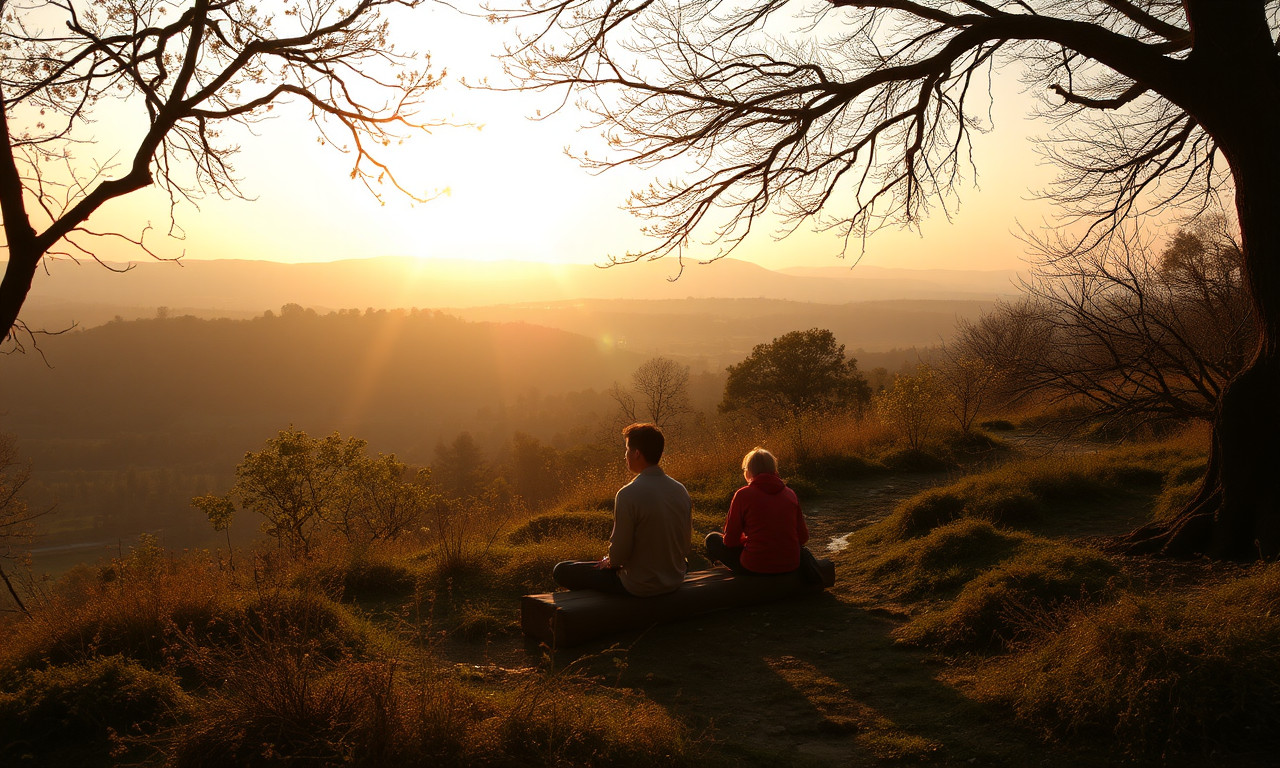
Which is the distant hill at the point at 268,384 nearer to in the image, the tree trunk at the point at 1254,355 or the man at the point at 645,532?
the man at the point at 645,532

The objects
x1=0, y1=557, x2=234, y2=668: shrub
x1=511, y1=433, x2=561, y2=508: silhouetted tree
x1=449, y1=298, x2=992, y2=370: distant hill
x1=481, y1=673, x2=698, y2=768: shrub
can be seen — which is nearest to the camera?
x1=481, y1=673, x2=698, y2=768: shrub

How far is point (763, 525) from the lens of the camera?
228 inches

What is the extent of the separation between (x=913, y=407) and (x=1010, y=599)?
26.6 ft

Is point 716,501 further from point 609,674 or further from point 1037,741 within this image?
point 1037,741

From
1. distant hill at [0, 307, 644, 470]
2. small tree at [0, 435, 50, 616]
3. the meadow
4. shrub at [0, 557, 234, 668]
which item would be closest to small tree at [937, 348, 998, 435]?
the meadow

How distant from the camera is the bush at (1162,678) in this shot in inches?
121

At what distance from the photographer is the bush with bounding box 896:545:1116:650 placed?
4.55m

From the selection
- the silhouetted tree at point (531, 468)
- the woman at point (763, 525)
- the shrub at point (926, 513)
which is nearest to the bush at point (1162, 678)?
the woman at point (763, 525)

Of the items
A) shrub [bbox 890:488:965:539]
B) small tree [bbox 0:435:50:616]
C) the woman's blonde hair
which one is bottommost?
small tree [bbox 0:435:50:616]

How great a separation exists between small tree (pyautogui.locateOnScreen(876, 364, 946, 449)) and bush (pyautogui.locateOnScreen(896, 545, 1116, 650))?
7353 mm

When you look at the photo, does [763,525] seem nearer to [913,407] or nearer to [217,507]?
[217,507]

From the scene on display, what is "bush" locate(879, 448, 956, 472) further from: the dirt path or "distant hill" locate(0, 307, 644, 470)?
"distant hill" locate(0, 307, 644, 470)

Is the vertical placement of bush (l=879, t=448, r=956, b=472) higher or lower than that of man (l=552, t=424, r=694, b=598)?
lower

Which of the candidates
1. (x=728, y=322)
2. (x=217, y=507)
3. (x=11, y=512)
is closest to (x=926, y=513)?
(x=217, y=507)
